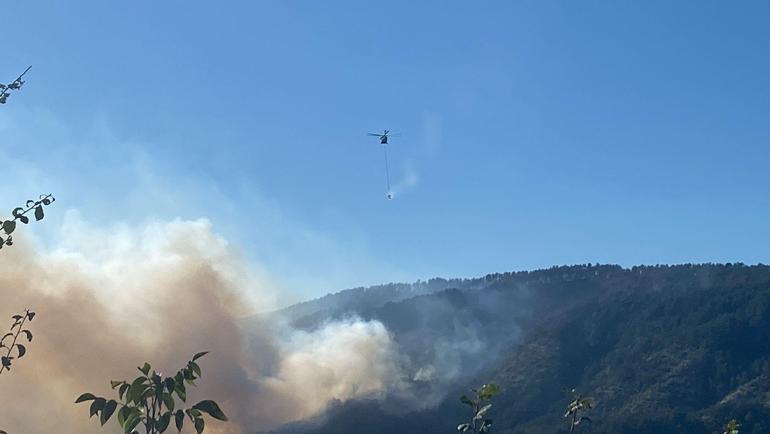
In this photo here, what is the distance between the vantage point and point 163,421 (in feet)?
36.9

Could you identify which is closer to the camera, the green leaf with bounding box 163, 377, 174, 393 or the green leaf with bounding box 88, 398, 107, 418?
the green leaf with bounding box 88, 398, 107, 418

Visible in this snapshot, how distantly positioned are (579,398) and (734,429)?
4.18 meters

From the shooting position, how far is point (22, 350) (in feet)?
41.4

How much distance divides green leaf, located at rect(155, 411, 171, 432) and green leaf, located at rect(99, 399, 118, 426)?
60 cm

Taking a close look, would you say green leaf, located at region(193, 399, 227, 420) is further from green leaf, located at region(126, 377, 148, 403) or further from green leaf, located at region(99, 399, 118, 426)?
green leaf, located at region(99, 399, 118, 426)

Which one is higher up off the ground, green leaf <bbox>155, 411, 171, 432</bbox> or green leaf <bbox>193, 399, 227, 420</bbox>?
green leaf <bbox>155, 411, 171, 432</bbox>

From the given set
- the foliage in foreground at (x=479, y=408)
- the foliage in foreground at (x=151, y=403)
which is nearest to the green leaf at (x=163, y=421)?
the foliage in foreground at (x=151, y=403)

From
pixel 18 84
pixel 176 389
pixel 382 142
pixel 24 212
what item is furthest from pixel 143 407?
pixel 382 142

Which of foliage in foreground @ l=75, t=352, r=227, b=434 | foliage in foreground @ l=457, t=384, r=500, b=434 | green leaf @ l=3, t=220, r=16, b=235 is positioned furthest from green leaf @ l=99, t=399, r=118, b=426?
foliage in foreground @ l=457, t=384, r=500, b=434

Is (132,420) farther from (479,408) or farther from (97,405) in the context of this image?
(479,408)

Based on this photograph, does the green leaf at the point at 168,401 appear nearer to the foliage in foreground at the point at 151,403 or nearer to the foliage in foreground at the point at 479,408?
the foliage in foreground at the point at 151,403

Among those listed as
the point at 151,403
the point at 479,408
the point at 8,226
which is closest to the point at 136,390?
the point at 151,403

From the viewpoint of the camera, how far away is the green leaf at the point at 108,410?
34.8ft

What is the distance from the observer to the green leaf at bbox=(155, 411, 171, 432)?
1115 cm
